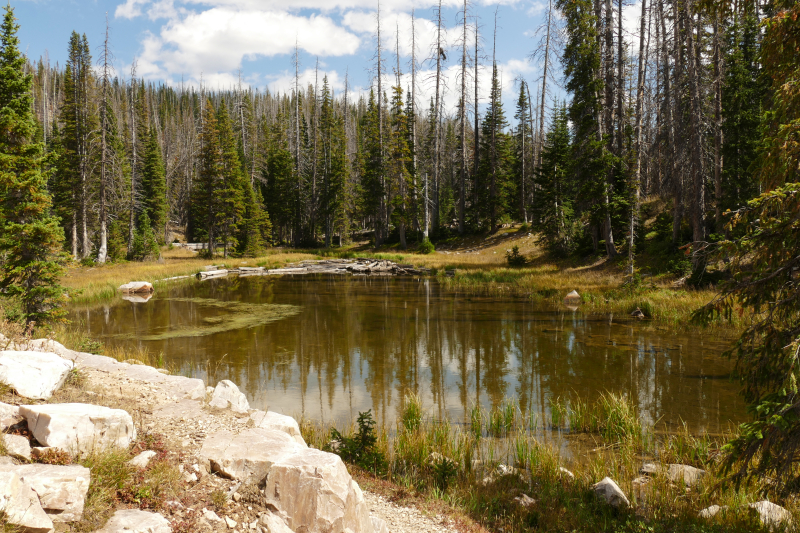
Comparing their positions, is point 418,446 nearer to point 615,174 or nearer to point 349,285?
point 349,285

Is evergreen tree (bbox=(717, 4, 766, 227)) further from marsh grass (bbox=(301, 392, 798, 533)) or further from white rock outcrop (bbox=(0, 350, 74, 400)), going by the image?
white rock outcrop (bbox=(0, 350, 74, 400))

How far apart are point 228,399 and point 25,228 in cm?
861

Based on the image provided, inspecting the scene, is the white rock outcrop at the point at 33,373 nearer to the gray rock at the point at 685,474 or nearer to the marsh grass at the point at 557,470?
the marsh grass at the point at 557,470

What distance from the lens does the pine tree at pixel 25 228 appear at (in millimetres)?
11648

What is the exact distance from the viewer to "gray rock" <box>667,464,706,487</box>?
580 cm

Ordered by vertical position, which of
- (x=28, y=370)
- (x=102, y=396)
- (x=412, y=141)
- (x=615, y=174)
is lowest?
(x=102, y=396)

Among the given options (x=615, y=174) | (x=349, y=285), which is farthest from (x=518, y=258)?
(x=349, y=285)

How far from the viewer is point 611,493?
5.44 metres

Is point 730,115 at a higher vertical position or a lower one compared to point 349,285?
higher

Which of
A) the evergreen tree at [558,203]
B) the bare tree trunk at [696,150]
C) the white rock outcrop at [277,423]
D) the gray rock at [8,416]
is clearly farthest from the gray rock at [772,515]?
the evergreen tree at [558,203]

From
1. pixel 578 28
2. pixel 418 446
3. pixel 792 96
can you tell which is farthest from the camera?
pixel 578 28

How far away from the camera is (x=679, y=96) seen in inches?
861

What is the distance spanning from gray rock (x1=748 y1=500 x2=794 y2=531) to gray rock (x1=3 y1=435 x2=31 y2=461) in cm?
673

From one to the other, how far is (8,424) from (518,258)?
2897cm
